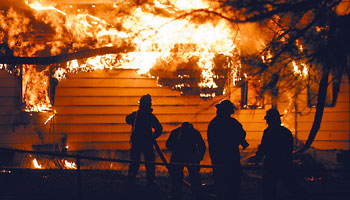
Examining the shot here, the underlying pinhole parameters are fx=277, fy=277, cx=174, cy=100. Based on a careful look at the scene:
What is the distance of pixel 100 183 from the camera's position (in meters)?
5.84

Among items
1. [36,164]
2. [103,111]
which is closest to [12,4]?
[103,111]

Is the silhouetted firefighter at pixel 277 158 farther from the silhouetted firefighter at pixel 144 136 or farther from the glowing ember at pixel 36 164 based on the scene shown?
the glowing ember at pixel 36 164

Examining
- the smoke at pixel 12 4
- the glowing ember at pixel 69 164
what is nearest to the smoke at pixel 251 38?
the glowing ember at pixel 69 164

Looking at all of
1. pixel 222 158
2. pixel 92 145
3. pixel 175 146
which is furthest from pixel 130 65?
pixel 222 158

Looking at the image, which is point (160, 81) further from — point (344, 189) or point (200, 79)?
point (344, 189)

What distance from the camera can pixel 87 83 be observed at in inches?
328

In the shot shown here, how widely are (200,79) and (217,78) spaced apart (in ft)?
1.78

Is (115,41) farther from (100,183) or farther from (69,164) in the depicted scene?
(100,183)

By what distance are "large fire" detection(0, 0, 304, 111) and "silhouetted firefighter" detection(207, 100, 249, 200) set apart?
11.6ft

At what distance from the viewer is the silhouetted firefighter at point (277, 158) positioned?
14.6 feet

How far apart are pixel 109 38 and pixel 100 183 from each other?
413cm

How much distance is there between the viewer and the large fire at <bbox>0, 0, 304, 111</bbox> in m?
7.65

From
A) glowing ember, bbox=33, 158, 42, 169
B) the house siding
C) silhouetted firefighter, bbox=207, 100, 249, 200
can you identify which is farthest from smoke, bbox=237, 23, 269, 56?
glowing ember, bbox=33, 158, 42, 169

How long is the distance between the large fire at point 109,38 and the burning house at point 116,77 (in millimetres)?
28
